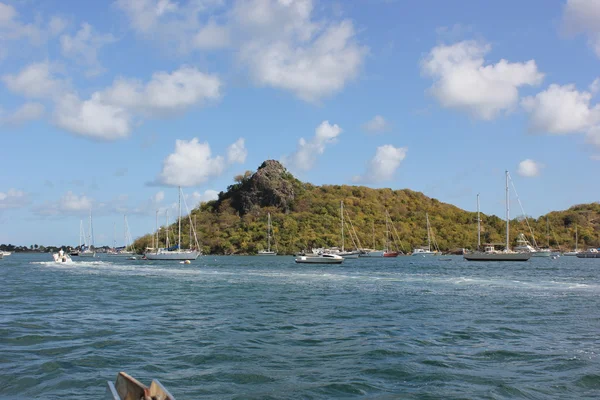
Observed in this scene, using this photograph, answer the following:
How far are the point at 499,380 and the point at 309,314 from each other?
46.2ft

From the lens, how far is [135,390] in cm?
924

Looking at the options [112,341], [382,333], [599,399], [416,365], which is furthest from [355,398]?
[112,341]

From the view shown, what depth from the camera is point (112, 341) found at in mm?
19547

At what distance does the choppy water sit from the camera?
541 inches

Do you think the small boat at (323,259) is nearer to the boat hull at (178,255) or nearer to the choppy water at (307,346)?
the boat hull at (178,255)

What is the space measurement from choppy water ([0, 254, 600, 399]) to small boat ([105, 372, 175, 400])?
3515 mm

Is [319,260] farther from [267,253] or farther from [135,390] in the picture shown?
[135,390]

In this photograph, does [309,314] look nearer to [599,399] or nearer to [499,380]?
[499,380]

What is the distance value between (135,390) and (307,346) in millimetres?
10351

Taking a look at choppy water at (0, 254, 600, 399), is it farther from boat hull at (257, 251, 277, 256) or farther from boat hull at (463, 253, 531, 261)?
boat hull at (257, 251, 277, 256)

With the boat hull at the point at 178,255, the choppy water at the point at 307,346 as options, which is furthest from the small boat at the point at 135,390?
the boat hull at the point at 178,255

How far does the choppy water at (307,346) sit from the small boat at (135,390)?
3.52 meters

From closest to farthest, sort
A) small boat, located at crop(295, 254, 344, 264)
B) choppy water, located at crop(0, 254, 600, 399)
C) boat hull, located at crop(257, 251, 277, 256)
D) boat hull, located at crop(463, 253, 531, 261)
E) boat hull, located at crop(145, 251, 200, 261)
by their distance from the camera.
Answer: choppy water, located at crop(0, 254, 600, 399)
boat hull, located at crop(463, 253, 531, 261)
small boat, located at crop(295, 254, 344, 264)
boat hull, located at crop(145, 251, 200, 261)
boat hull, located at crop(257, 251, 277, 256)

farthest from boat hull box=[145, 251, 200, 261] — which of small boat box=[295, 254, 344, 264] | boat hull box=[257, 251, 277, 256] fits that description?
boat hull box=[257, 251, 277, 256]
